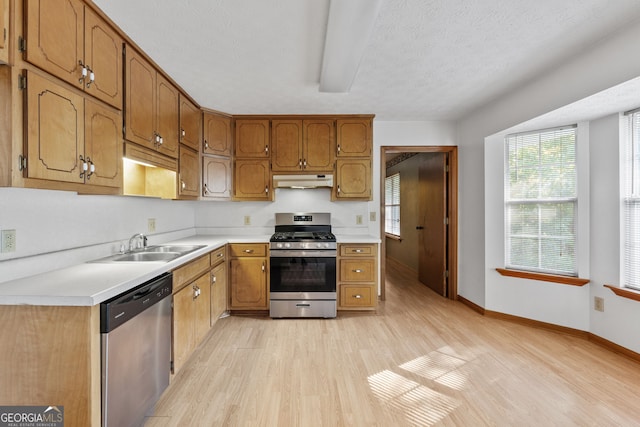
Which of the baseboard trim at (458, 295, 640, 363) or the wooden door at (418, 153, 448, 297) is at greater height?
the wooden door at (418, 153, 448, 297)

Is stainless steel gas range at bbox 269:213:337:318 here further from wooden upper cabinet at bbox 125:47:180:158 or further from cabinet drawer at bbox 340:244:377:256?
wooden upper cabinet at bbox 125:47:180:158

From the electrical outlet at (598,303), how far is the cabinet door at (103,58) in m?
4.21

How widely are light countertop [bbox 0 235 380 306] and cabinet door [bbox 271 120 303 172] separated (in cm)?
190

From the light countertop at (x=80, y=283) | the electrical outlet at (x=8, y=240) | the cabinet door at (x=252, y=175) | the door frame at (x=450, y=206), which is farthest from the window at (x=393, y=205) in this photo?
the electrical outlet at (x=8, y=240)

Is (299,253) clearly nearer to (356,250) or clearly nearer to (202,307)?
(356,250)

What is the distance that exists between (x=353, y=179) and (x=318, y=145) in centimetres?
61

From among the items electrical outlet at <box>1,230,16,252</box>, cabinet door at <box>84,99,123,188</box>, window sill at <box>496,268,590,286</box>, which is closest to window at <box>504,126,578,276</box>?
window sill at <box>496,268,590,286</box>

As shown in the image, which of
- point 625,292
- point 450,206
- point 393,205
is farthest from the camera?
point 393,205

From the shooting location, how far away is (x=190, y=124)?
2.93m

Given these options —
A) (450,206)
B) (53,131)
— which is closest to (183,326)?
(53,131)

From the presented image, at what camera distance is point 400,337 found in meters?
2.71

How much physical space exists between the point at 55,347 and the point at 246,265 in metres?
2.01

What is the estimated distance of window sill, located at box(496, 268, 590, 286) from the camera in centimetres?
268

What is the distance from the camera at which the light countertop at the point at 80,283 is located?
1.18 m
